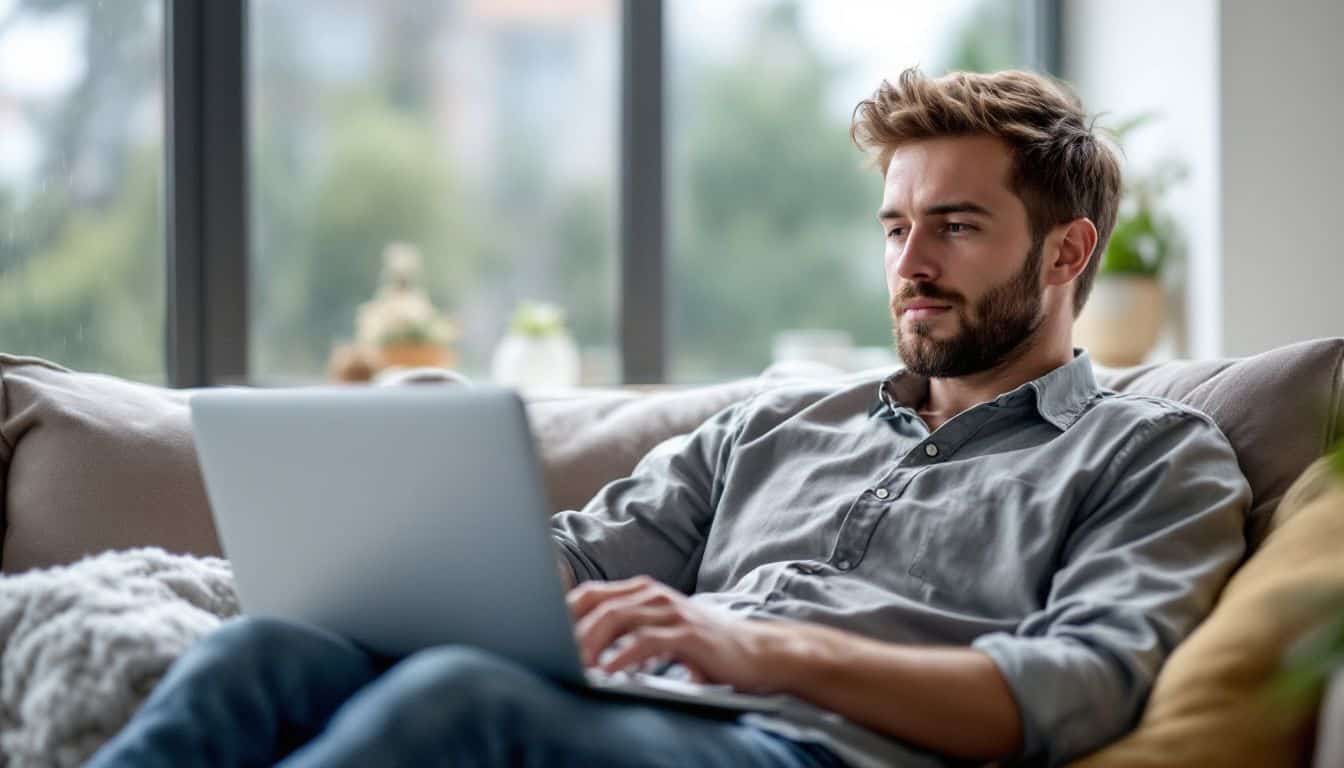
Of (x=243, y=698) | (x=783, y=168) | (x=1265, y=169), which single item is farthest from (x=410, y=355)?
(x=243, y=698)

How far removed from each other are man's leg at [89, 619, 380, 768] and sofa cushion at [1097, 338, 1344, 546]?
3.05 feet

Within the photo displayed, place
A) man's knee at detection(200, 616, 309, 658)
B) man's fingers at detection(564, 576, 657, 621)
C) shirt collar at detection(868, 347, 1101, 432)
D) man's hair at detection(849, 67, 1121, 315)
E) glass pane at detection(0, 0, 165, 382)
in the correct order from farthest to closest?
glass pane at detection(0, 0, 165, 382), man's hair at detection(849, 67, 1121, 315), shirt collar at detection(868, 347, 1101, 432), man's fingers at detection(564, 576, 657, 621), man's knee at detection(200, 616, 309, 658)

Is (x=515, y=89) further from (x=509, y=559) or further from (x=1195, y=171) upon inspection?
(x=509, y=559)

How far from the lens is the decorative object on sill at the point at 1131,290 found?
349 cm

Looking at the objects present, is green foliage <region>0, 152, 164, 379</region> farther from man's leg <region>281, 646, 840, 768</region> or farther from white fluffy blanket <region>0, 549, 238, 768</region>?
man's leg <region>281, 646, 840, 768</region>

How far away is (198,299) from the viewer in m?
3.19

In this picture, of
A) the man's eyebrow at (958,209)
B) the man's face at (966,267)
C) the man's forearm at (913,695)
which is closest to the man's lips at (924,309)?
the man's face at (966,267)

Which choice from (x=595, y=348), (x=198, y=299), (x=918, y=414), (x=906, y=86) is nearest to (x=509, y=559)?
(x=918, y=414)

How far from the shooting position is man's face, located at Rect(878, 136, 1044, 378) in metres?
1.65

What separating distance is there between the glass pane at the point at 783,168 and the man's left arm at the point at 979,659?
237 cm

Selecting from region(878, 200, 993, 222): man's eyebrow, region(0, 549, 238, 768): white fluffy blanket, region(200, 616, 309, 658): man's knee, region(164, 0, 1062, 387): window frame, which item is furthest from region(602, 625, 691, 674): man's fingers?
region(164, 0, 1062, 387): window frame

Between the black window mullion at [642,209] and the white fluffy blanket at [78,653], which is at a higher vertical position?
the black window mullion at [642,209]

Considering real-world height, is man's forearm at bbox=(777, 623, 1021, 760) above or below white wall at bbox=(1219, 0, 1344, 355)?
below

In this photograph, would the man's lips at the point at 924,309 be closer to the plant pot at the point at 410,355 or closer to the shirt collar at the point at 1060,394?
the shirt collar at the point at 1060,394
